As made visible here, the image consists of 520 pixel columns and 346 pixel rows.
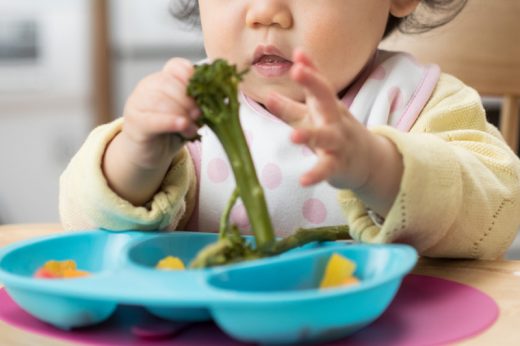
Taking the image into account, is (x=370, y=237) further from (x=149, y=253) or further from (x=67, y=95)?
(x=67, y=95)

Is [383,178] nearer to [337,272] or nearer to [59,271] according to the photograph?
[337,272]

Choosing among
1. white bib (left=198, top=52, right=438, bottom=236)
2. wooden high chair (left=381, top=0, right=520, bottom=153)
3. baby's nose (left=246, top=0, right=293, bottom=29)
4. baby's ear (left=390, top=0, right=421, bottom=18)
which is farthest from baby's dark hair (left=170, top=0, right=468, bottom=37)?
baby's nose (left=246, top=0, right=293, bottom=29)

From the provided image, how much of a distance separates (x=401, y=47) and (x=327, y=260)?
789 mm

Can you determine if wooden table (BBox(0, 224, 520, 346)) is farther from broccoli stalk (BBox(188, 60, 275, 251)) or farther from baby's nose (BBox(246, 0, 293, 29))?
baby's nose (BBox(246, 0, 293, 29))

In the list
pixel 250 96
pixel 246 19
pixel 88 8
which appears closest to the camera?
pixel 246 19

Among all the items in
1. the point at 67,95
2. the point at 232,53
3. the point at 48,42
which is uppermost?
the point at 232,53

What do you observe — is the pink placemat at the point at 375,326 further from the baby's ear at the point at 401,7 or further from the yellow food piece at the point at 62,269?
the baby's ear at the point at 401,7

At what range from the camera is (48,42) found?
2732mm

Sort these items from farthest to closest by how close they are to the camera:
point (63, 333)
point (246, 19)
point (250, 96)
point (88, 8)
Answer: point (88, 8) → point (250, 96) → point (246, 19) → point (63, 333)

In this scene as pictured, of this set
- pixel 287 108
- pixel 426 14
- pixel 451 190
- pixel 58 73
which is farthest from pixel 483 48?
pixel 58 73

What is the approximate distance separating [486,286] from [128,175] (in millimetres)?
323

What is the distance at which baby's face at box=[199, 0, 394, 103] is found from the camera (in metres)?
0.85

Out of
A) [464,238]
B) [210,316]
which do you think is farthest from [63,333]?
[464,238]

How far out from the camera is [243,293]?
0.49 metres
